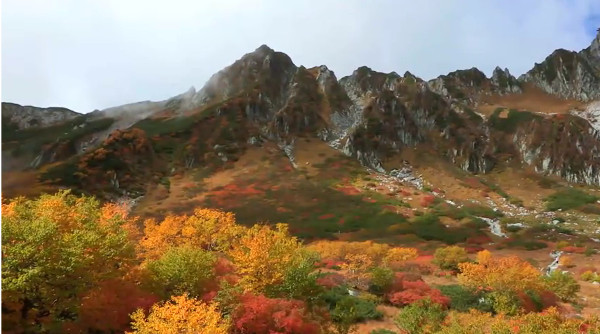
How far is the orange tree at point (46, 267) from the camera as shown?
73.2 feet

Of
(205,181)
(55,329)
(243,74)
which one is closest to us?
(55,329)

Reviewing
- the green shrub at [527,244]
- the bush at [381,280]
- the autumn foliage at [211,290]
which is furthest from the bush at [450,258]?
the green shrub at [527,244]

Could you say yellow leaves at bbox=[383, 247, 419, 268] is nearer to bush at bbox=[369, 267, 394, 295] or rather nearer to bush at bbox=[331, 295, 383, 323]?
bush at bbox=[369, 267, 394, 295]

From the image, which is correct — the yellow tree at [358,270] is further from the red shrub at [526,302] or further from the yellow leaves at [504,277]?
the red shrub at [526,302]

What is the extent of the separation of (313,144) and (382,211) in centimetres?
6373

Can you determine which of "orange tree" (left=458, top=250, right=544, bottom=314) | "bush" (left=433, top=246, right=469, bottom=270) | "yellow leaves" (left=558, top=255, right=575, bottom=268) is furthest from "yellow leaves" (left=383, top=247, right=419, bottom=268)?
"yellow leaves" (left=558, top=255, right=575, bottom=268)

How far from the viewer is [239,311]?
28016mm

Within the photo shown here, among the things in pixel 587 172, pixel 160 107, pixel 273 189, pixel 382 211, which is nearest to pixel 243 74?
pixel 160 107

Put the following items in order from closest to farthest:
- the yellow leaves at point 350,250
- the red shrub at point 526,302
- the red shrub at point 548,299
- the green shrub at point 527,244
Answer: the red shrub at point 526,302
the red shrub at point 548,299
the yellow leaves at point 350,250
the green shrub at point 527,244

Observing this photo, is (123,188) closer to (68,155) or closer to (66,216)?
(68,155)

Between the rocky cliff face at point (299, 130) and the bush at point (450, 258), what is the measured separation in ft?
281

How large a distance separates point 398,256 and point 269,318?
3570 centimetres

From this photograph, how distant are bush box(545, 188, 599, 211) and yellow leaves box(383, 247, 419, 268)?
2540 inches

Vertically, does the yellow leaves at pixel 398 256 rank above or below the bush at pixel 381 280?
below
